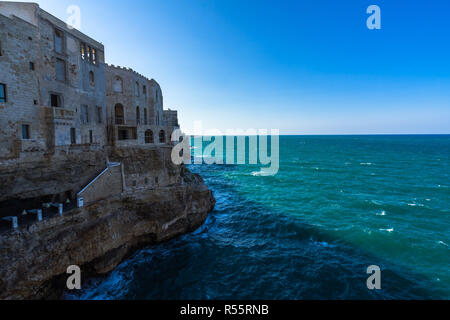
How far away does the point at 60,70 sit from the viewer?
2358 centimetres

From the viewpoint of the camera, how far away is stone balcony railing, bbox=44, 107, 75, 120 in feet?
67.8

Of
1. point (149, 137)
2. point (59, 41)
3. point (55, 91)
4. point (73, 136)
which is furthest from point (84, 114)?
point (149, 137)

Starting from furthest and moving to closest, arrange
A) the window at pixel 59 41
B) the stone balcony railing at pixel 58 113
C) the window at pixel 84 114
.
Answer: the window at pixel 84 114 < the window at pixel 59 41 < the stone balcony railing at pixel 58 113

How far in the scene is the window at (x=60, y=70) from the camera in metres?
23.2

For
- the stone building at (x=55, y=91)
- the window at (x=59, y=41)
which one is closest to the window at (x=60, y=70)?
the stone building at (x=55, y=91)

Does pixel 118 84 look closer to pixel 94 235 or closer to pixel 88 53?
pixel 88 53

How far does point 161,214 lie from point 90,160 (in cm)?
1035

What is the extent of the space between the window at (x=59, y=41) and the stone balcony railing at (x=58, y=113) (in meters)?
7.11

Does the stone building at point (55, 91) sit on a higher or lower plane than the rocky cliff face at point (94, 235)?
higher

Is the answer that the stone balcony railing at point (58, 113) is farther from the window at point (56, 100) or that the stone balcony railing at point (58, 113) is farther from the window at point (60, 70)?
the window at point (60, 70)

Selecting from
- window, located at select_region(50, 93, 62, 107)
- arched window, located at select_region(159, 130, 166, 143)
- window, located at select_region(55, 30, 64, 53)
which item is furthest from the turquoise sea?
window, located at select_region(55, 30, 64, 53)

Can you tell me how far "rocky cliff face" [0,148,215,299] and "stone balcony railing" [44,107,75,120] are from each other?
30.9 feet

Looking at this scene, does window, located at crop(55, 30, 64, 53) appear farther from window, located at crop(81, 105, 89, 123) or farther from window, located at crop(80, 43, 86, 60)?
window, located at crop(81, 105, 89, 123)
